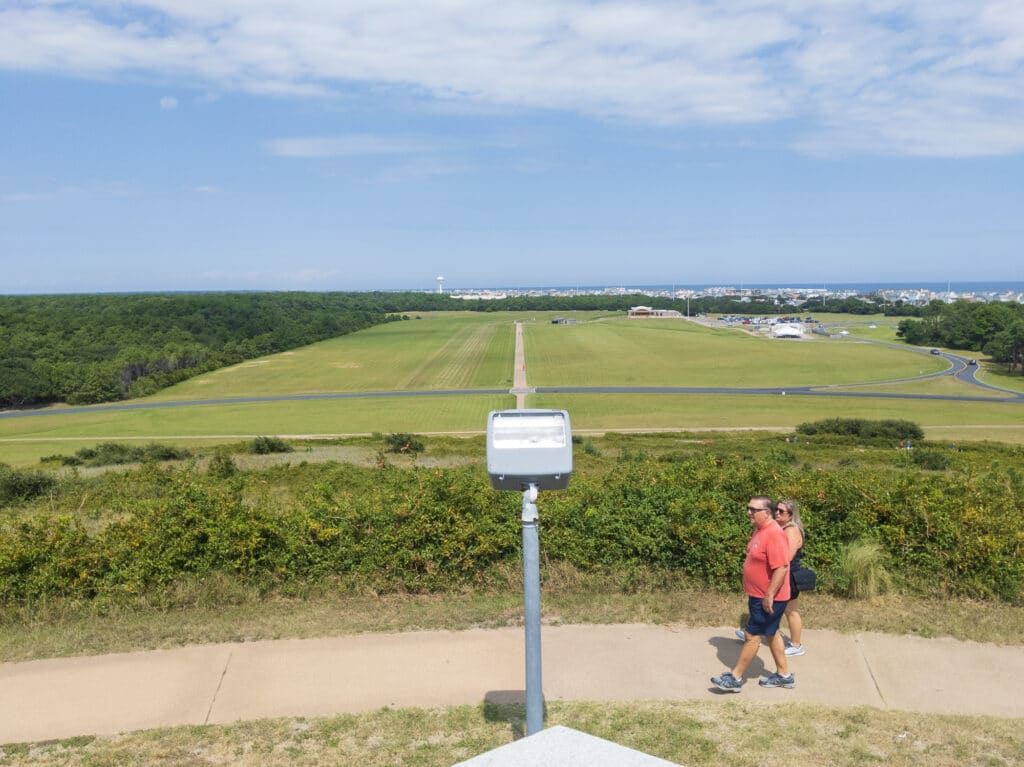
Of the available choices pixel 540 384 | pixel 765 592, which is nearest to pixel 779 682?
pixel 765 592

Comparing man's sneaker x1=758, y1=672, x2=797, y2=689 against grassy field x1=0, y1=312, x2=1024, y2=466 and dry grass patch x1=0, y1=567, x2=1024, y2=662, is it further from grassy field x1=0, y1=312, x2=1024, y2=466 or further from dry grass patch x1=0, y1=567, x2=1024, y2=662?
grassy field x1=0, y1=312, x2=1024, y2=466

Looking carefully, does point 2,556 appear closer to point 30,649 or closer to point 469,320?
point 30,649

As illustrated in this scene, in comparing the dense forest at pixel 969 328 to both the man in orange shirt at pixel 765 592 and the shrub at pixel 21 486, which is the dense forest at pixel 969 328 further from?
the man in orange shirt at pixel 765 592

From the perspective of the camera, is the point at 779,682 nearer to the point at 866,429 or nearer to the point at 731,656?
the point at 731,656

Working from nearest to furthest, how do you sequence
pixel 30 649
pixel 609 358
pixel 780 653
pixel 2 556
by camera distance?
pixel 780 653, pixel 30 649, pixel 2 556, pixel 609 358

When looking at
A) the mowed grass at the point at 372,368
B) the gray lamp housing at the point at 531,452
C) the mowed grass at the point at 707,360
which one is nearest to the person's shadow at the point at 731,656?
the gray lamp housing at the point at 531,452

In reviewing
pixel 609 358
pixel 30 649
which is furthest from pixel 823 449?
pixel 609 358
